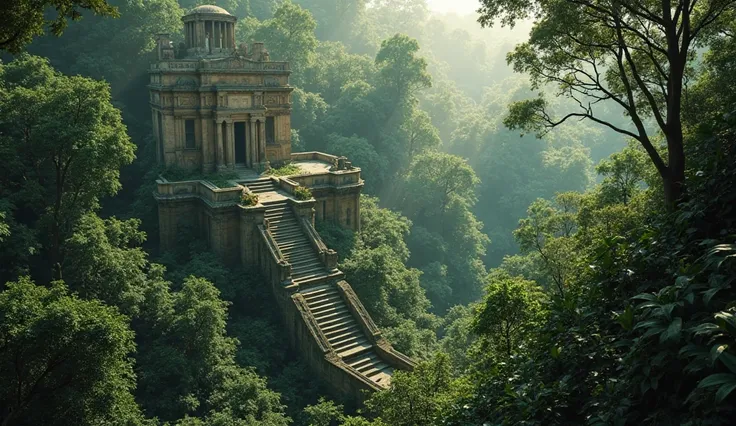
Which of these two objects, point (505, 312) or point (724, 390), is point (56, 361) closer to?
point (505, 312)

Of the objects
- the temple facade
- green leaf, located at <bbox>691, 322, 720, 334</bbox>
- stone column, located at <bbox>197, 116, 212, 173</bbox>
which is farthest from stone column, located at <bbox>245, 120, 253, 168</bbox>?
green leaf, located at <bbox>691, 322, 720, 334</bbox>

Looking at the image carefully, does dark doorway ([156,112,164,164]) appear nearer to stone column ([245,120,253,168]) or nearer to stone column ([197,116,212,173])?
stone column ([197,116,212,173])

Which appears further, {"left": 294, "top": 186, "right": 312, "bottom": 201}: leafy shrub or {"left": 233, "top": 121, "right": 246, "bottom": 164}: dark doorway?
{"left": 233, "top": 121, "right": 246, "bottom": 164}: dark doorway

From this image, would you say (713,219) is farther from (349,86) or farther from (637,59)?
(349,86)

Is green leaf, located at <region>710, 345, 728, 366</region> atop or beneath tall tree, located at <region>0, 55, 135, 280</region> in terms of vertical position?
beneath

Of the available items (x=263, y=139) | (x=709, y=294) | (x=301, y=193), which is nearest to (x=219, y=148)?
(x=263, y=139)

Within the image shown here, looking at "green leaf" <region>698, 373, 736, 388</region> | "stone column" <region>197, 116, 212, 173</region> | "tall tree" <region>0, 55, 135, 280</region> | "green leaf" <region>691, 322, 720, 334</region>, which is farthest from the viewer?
"stone column" <region>197, 116, 212, 173</region>

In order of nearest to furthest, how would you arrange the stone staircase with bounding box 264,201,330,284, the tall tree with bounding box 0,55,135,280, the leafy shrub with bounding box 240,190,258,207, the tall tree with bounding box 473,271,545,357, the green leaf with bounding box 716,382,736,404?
the green leaf with bounding box 716,382,736,404 < the tall tree with bounding box 473,271,545,357 < the tall tree with bounding box 0,55,135,280 < the stone staircase with bounding box 264,201,330,284 < the leafy shrub with bounding box 240,190,258,207
